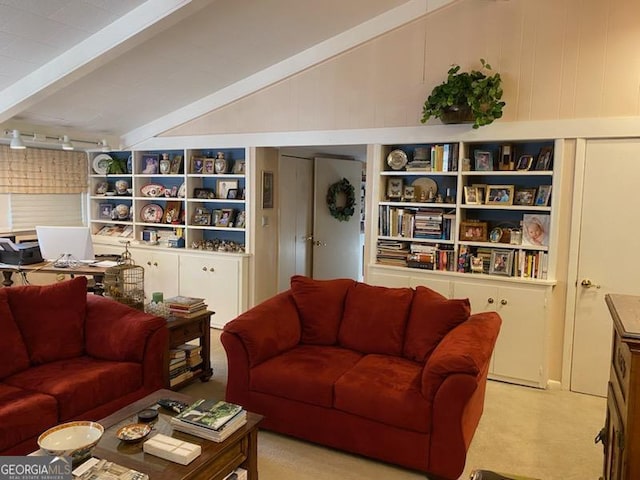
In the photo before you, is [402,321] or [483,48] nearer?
[402,321]

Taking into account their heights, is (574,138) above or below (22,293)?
above

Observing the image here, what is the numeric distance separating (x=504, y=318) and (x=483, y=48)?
86.7 inches

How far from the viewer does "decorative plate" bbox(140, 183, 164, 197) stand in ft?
19.0

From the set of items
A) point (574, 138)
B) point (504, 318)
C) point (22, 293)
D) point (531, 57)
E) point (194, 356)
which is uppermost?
point (531, 57)

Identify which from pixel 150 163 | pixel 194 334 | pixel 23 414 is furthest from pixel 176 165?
pixel 23 414

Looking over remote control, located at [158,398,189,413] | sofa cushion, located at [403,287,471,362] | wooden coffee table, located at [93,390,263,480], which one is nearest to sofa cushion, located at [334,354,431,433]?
sofa cushion, located at [403,287,471,362]

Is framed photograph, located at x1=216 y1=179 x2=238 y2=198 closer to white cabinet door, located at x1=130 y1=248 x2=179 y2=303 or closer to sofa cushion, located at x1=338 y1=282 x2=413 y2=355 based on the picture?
white cabinet door, located at x1=130 y1=248 x2=179 y2=303

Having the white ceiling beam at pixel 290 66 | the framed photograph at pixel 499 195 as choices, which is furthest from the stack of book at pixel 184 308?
the framed photograph at pixel 499 195

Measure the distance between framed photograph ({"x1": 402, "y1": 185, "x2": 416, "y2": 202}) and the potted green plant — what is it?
778 mm

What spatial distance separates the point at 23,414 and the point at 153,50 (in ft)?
9.54

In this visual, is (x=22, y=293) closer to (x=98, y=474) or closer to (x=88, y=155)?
(x=98, y=474)

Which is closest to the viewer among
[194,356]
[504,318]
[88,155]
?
[194,356]

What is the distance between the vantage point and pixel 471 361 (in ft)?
8.18

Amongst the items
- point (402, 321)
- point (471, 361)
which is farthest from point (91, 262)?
point (471, 361)
